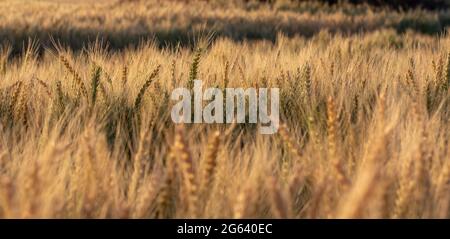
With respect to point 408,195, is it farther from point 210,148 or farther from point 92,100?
point 92,100

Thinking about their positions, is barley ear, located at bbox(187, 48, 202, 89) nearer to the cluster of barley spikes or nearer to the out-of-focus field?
Answer: the cluster of barley spikes

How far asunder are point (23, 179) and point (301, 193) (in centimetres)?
64

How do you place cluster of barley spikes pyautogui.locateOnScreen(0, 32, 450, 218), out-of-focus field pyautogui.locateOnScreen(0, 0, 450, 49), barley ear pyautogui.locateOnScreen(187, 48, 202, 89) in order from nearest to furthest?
cluster of barley spikes pyautogui.locateOnScreen(0, 32, 450, 218)
barley ear pyautogui.locateOnScreen(187, 48, 202, 89)
out-of-focus field pyautogui.locateOnScreen(0, 0, 450, 49)

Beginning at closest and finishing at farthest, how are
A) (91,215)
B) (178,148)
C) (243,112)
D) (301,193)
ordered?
(178,148), (91,215), (301,193), (243,112)

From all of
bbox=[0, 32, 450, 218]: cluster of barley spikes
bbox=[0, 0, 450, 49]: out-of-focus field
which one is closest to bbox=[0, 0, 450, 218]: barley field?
bbox=[0, 32, 450, 218]: cluster of barley spikes

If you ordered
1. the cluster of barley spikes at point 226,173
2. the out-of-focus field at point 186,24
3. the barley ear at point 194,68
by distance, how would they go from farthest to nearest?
1. the out-of-focus field at point 186,24
2. the barley ear at point 194,68
3. the cluster of barley spikes at point 226,173

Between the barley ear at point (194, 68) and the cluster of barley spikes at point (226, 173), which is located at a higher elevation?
the barley ear at point (194, 68)

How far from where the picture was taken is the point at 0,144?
170cm

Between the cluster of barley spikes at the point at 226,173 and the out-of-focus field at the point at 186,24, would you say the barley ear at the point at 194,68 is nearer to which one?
the cluster of barley spikes at the point at 226,173

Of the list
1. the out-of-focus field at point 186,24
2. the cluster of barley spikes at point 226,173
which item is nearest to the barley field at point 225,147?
the cluster of barley spikes at point 226,173

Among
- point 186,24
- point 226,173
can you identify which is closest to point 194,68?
point 226,173

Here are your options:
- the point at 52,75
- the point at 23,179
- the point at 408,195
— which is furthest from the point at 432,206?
the point at 52,75

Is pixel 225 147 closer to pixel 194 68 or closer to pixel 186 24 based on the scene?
pixel 194 68

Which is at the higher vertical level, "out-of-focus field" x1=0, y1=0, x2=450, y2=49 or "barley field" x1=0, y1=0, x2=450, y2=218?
"out-of-focus field" x1=0, y1=0, x2=450, y2=49
